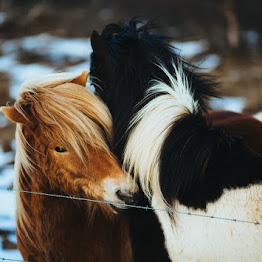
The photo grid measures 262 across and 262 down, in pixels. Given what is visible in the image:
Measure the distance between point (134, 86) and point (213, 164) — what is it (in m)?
0.45

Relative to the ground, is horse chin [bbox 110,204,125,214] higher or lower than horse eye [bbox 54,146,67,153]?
lower

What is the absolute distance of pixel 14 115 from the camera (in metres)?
1.41

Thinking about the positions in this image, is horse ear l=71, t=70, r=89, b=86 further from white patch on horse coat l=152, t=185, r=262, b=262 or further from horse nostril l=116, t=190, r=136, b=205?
white patch on horse coat l=152, t=185, r=262, b=262

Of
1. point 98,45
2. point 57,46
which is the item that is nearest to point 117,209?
point 98,45

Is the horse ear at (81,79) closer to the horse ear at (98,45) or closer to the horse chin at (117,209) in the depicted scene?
the horse ear at (98,45)

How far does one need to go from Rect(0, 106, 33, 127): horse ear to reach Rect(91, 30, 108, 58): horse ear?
0.42 metres

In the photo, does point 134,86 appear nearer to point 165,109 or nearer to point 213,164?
point 165,109

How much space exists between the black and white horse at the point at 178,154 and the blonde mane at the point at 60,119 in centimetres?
8

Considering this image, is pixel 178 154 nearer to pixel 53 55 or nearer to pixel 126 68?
pixel 126 68

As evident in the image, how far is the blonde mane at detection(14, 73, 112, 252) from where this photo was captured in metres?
1.43

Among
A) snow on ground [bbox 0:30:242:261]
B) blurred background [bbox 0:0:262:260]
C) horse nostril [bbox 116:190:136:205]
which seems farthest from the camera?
blurred background [bbox 0:0:262:260]

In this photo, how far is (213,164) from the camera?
132cm

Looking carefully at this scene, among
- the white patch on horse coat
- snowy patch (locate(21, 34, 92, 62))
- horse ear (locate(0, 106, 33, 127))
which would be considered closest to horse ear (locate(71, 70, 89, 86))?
horse ear (locate(0, 106, 33, 127))

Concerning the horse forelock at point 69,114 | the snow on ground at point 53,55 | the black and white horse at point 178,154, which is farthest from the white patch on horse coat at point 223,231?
the snow on ground at point 53,55
